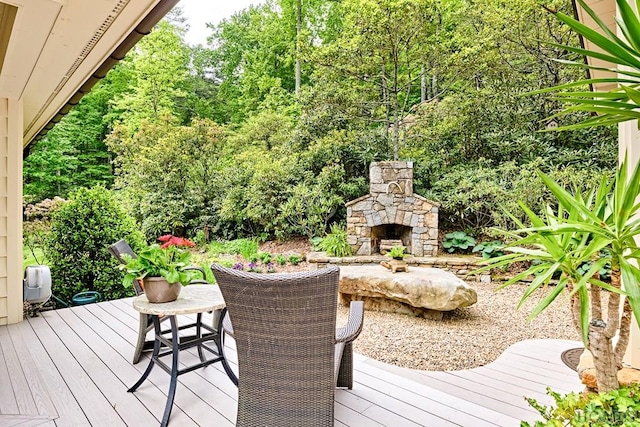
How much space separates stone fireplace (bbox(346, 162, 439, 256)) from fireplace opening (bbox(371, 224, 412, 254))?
48 mm

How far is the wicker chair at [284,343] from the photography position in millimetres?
1563

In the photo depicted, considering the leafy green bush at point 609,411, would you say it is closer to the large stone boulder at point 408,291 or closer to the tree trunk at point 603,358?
the tree trunk at point 603,358

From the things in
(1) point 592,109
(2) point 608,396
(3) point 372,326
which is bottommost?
(3) point 372,326

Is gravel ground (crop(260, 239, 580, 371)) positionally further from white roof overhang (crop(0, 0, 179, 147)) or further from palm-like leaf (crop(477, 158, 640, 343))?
white roof overhang (crop(0, 0, 179, 147))

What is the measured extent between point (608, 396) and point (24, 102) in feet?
16.7

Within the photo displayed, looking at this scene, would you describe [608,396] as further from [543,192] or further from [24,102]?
[543,192]

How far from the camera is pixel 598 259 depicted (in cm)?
143

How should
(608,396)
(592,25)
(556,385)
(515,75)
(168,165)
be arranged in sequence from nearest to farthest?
(608,396) < (592,25) < (556,385) < (515,75) < (168,165)

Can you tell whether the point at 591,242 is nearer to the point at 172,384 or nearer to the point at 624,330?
the point at 624,330

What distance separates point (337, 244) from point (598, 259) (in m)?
6.00

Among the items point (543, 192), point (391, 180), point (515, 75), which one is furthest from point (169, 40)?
point (543, 192)

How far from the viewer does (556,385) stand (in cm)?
276

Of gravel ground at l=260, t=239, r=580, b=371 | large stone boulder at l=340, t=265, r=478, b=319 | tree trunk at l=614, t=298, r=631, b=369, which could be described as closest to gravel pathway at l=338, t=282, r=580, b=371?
gravel ground at l=260, t=239, r=580, b=371

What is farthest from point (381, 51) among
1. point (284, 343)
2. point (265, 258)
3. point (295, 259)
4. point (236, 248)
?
point (284, 343)
